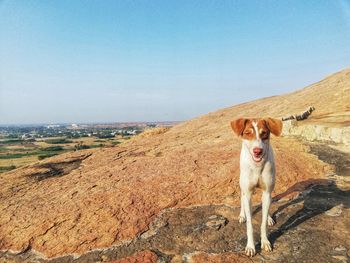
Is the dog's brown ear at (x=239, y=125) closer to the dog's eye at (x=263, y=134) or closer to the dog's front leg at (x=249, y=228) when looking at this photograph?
the dog's eye at (x=263, y=134)

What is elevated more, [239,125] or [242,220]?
[239,125]

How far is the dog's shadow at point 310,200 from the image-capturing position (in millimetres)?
7173

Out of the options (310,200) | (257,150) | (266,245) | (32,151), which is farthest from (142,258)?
(32,151)

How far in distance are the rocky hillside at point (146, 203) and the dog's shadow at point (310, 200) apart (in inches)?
2.0

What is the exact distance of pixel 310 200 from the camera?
8.29 meters

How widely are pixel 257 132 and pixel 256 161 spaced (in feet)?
2.11

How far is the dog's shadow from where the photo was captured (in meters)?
7.17

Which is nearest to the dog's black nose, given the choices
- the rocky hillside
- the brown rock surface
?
the rocky hillside

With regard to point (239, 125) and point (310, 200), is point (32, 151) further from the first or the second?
point (239, 125)

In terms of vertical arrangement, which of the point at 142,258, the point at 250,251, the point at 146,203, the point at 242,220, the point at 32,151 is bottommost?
the point at 32,151

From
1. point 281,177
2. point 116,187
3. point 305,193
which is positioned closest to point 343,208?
point 305,193

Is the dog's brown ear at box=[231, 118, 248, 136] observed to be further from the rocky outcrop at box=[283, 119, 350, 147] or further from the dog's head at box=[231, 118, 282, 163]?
the rocky outcrop at box=[283, 119, 350, 147]

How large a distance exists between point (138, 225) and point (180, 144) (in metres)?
6.72

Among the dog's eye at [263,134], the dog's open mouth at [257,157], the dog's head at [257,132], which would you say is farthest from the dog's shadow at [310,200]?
the dog's eye at [263,134]
